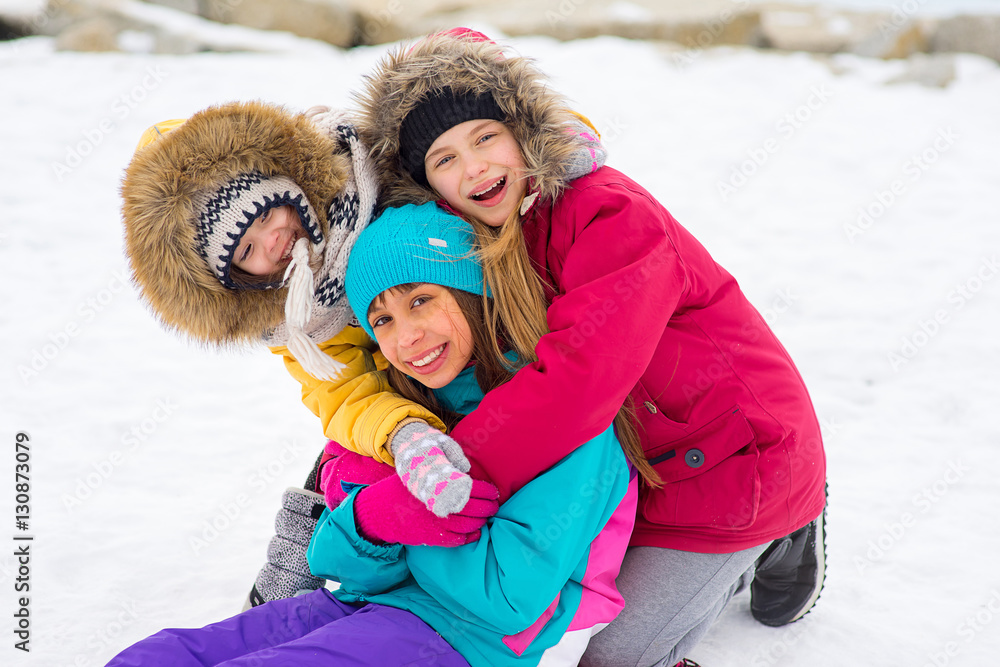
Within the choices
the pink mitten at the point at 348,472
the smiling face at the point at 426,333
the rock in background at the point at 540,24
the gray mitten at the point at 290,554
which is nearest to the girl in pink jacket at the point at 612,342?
the smiling face at the point at 426,333

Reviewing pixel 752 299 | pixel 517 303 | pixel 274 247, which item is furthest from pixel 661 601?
pixel 752 299

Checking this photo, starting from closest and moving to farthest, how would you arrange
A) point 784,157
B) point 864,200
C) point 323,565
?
point 323,565 → point 864,200 → point 784,157

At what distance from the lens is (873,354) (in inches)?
141

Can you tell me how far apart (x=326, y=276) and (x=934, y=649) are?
6.46 feet

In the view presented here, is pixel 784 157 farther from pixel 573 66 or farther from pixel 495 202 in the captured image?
pixel 495 202

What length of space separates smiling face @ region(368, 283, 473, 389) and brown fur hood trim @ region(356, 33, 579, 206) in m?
0.28

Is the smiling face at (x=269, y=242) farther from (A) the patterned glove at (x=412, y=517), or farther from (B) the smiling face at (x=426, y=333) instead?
(A) the patterned glove at (x=412, y=517)

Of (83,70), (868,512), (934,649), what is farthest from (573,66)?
(934,649)

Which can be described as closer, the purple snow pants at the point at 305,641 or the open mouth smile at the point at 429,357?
the purple snow pants at the point at 305,641

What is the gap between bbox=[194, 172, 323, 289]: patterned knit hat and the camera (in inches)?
67.4

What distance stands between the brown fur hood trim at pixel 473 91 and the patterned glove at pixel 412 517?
2.43 feet

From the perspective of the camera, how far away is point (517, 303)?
176 cm

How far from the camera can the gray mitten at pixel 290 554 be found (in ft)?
6.80

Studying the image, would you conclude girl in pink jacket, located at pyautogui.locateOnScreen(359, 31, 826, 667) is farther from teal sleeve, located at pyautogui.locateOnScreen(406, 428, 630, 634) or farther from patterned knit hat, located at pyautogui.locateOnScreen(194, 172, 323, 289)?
patterned knit hat, located at pyautogui.locateOnScreen(194, 172, 323, 289)
